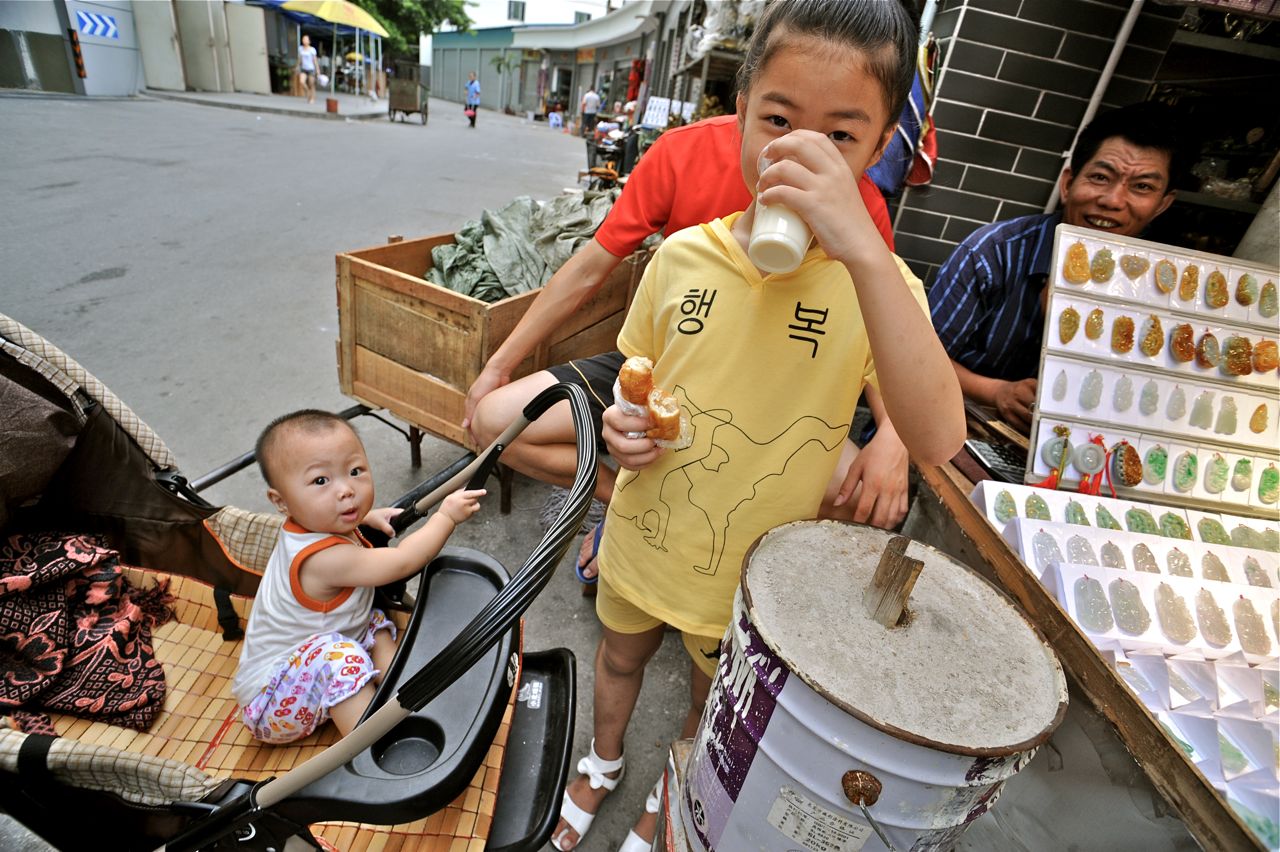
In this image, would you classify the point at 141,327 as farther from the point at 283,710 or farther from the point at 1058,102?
the point at 1058,102

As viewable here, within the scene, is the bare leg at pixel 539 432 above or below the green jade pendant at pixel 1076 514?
below

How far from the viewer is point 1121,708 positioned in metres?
1.07

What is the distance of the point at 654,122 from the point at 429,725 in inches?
457

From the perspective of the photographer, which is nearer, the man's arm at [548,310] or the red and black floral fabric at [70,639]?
the red and black floral fabric at [70,639]

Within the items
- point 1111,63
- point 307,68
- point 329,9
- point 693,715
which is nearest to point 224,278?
point 693,715

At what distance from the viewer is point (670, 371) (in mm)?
1311

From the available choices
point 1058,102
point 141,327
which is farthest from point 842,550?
point 141,327

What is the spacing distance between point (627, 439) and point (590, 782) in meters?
1.23

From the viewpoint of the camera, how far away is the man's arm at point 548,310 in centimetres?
208

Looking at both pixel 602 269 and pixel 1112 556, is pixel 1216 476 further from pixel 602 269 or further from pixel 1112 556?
pixel 602 269

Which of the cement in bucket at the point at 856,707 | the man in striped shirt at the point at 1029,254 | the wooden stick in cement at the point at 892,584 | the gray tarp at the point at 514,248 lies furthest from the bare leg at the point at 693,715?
the gray tarp at the point at 514,248

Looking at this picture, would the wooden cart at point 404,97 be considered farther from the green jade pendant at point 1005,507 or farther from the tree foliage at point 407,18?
the green jade pendant at point 1005,507

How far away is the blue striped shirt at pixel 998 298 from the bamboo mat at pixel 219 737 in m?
1.92

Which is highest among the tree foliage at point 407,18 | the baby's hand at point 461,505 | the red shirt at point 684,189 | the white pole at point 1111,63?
the tree foliage at point 407,18
